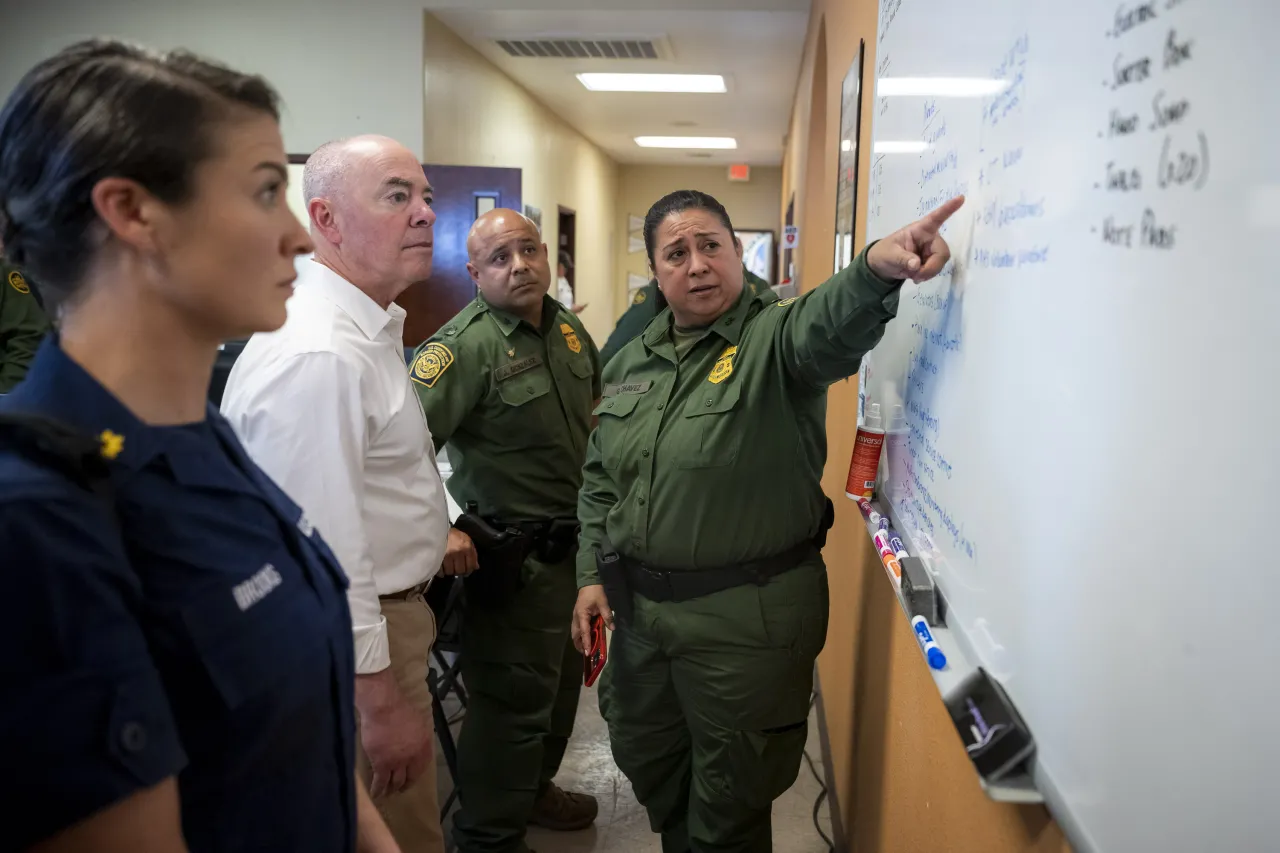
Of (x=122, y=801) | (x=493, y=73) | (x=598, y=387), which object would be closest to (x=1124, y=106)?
(x=122, y=801)

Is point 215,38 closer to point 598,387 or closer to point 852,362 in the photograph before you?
point 598,387

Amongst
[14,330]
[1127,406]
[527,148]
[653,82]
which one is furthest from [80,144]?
[527,148]

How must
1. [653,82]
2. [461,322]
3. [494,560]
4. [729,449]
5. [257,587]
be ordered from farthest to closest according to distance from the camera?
[653,82]
[461,322]
[494,560]
[729,449]
[257,587]

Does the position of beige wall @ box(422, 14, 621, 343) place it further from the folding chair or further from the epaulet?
the folding chair

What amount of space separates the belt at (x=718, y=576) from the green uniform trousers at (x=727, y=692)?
0.01 m

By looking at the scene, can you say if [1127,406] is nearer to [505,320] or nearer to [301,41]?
[505,320]

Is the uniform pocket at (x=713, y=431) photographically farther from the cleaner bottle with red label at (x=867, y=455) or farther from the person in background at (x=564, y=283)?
the person in background at (x=564, y=283)

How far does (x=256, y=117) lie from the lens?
721 millimetres

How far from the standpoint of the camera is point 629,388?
167cm

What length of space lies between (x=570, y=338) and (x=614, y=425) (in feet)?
2.19

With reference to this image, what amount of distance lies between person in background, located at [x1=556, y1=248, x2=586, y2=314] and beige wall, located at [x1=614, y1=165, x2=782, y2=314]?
3.26 meters

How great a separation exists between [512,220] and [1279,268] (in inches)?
77.0

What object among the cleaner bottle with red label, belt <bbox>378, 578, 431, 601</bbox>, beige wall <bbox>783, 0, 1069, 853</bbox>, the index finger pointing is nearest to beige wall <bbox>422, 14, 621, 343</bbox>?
beige wall <bbox>783, 0, 1069, 853</bbox>

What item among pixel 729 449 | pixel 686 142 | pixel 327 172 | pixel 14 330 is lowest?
pixel 729 449
